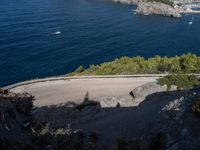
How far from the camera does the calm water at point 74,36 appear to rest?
86.7m

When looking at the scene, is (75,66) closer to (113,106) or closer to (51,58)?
(51,58)

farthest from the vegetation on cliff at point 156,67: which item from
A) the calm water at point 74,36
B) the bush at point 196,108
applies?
the calm water at point 74,36

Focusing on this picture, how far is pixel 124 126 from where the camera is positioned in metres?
23.3

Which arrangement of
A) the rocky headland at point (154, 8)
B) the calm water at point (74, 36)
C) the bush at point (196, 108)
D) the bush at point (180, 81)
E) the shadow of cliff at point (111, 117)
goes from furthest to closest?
1. the rocky headland at point (154, 8)
2. the calm water at point (74, 36)
3. the bush at point (180, 81)
4. the shadow of cliff at point (111, 117)
5. the bush at point (196, 108)

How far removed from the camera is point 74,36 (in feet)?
361

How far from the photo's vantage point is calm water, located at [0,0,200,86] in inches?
3413

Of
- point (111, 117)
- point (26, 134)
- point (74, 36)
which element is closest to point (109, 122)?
point (111, 117)

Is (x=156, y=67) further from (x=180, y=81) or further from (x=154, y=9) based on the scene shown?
(x=154, y=9)

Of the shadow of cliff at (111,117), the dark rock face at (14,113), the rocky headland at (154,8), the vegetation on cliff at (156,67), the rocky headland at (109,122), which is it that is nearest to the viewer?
the dark rock face at (14,113)

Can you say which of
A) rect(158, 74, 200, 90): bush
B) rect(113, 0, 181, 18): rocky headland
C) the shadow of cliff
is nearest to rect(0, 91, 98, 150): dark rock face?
the shadow of cliff

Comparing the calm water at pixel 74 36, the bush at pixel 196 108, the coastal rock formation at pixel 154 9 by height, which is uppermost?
the coastal rock formation at pixel 154 9

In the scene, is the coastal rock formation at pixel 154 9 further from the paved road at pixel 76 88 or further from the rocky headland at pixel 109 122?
the rocky headland at pixel 109 122

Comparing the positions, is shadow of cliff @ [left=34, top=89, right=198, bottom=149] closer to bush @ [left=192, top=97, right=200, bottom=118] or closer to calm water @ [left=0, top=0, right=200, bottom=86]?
bush @ [left=192, top=97, right=200, bottom=118]

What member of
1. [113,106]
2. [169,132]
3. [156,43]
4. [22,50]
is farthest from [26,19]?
[169,132]
